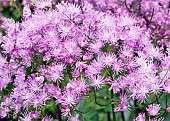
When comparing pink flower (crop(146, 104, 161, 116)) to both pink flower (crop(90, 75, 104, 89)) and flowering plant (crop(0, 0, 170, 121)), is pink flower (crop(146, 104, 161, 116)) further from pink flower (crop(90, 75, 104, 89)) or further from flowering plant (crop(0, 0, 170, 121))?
pink flower (crop(90, 75, 104, 89))

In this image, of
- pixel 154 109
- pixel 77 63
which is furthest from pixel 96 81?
pixel 154 109

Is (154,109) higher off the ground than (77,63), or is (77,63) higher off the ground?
(77,63)

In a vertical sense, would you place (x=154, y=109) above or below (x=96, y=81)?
below

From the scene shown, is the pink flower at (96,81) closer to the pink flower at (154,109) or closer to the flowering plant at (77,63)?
the flowering plant at (77,63)

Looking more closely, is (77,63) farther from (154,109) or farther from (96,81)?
(154,109)

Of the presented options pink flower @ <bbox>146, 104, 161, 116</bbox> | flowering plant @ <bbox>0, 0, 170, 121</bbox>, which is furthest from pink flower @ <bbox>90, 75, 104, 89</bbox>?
pink flower @ <bbox>146, 104, 161, 116</bbox>

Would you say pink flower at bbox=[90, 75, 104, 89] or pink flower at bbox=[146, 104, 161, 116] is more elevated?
pink flower at bbox=[90, 75, 104, 89]

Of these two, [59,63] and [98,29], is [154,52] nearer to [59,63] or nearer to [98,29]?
[98,29]

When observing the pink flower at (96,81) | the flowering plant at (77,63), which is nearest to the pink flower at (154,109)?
the flowering plant at (77,63)
